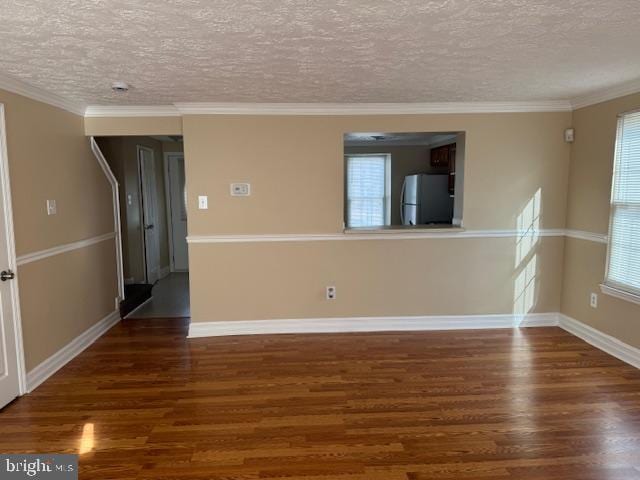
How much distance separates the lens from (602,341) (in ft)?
12.3

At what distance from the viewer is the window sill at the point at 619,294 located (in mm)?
3357

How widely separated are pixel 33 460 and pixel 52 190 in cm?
210

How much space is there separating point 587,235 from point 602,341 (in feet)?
3.25

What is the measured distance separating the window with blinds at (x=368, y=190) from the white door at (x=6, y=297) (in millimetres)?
5143

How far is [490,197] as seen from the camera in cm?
420

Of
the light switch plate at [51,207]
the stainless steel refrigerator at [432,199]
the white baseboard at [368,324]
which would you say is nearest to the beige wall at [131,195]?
the light switch plate at [51,207]

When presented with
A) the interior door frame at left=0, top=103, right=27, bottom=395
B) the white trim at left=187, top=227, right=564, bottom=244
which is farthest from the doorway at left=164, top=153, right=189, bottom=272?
the interior door frame at left=0, top=103, right=27, bottom=395

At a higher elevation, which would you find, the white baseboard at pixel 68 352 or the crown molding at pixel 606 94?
the crown molding at pixel 606 94

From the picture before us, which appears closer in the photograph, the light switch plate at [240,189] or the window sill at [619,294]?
the window sill at [619,294]

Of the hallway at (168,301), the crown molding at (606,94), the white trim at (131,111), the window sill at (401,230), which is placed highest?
the crown molding at (606,94)

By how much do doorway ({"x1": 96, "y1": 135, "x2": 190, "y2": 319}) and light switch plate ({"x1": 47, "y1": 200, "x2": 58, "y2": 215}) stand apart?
150cm

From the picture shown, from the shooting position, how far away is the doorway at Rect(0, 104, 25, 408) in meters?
2.82

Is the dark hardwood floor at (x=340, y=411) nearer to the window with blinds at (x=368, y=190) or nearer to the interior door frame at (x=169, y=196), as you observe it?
the interior door frame at (x=169, y=196)

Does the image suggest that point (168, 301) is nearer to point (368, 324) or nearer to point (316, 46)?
point (368, 324)
